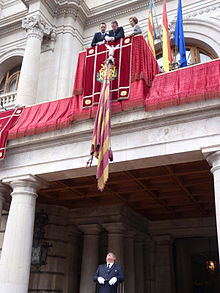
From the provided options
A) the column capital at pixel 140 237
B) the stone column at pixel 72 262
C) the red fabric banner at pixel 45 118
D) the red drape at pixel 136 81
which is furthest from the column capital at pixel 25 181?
the column capital at pixel 140 237

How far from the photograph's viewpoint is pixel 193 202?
47.3 ft

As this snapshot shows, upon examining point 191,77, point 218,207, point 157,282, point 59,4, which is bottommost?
point 157,282

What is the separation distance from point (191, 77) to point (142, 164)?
8.91 ft

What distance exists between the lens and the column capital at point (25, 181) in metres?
10.7

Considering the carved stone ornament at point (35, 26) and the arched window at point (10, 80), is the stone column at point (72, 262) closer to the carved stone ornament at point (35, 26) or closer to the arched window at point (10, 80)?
the arched window at point (10, 80)

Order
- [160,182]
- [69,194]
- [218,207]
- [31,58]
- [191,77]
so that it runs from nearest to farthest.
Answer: [218,207]
[191,77]
[160,182]
[69,194]
[31,58]

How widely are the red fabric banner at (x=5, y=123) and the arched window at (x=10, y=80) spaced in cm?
658

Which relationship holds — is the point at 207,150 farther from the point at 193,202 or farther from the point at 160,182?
the point at 193,202

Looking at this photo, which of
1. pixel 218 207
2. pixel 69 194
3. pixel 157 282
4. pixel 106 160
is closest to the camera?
pixel 218 207

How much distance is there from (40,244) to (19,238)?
447 cm

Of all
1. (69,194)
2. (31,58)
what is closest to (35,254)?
(69,194)

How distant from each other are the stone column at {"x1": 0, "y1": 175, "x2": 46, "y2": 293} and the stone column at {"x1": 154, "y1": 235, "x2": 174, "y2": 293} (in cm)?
840

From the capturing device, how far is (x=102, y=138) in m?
9.10

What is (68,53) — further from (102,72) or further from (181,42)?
(102,72)
